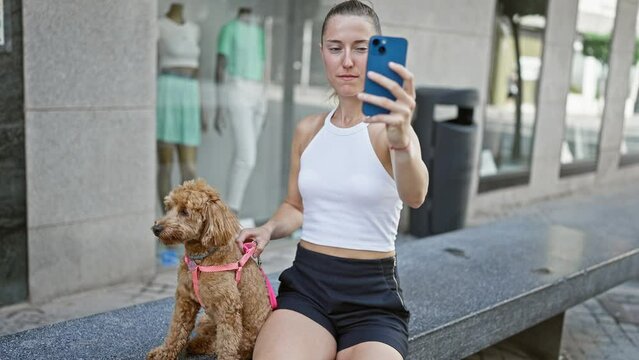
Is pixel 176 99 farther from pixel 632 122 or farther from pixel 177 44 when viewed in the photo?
pixel 632 122

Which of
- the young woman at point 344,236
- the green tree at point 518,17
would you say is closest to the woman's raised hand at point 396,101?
the young woman at point 344,236

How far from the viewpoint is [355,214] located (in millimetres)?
2477

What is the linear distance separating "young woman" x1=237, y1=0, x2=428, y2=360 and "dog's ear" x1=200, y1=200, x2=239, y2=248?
125mm

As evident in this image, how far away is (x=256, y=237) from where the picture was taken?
2.49m

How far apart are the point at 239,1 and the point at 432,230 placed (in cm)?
290

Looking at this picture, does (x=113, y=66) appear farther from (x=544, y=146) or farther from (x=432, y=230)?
(x=544, y=146)

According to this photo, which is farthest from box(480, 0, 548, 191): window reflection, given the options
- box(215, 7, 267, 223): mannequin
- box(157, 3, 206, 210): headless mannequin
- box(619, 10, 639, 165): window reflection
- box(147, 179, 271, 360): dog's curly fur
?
box(147, 179, 271, 360): dog's curly fur

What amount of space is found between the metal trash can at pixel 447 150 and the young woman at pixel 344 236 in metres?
4.09

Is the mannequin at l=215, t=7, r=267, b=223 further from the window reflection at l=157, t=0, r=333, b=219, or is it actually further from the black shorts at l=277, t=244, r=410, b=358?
the black shorts at l=277, t=244, r=410, b=358

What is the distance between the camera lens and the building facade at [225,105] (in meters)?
4.84

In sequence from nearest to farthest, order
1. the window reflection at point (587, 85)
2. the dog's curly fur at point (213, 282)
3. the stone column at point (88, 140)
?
the dog's curly fur at point (213, 282) → the stone column at point (88, 140) → the window reflection at point (587, 85)

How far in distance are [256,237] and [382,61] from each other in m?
0.84

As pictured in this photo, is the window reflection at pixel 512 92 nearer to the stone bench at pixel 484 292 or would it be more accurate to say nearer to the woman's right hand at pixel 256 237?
the stone bench at pixel 484 292

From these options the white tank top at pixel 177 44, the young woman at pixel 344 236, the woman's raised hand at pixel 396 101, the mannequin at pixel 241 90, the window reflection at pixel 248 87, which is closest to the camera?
the woman's raised hand at pixel 396 101
